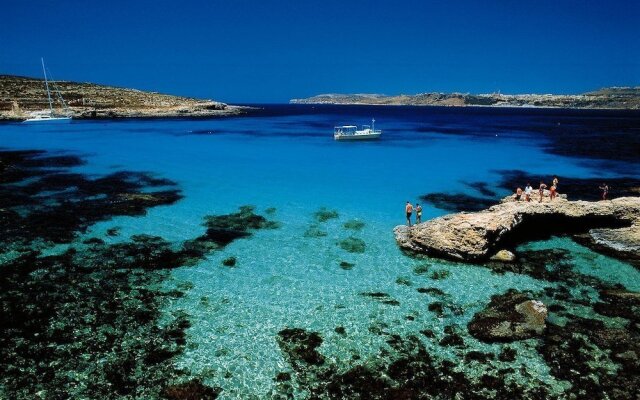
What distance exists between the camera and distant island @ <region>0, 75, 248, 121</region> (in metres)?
96.7

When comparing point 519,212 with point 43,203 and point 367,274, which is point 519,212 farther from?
point 43,203

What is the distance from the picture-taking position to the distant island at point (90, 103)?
96.7 meters

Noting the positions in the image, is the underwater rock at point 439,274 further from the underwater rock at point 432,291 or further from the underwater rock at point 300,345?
the underwater rock at point 300,345

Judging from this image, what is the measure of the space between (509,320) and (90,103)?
12214 cm

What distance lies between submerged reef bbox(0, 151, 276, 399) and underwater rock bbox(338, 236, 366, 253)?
5160 millimetres

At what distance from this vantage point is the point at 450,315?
14.6 meters

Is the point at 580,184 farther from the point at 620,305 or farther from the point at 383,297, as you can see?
the point at 383,297

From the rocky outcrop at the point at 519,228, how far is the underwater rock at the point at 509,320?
4145 millimetres

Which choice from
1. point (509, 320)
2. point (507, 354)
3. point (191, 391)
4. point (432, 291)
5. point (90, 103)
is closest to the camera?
point (191, 391)

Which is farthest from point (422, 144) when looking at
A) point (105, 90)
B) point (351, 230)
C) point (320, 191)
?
point (105, 90)

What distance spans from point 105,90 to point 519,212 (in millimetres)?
143843

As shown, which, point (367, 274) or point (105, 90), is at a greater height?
point (105, 90)

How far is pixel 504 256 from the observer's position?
Answer: 19.2 m

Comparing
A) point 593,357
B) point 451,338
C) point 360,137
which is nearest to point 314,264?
point 451,338
